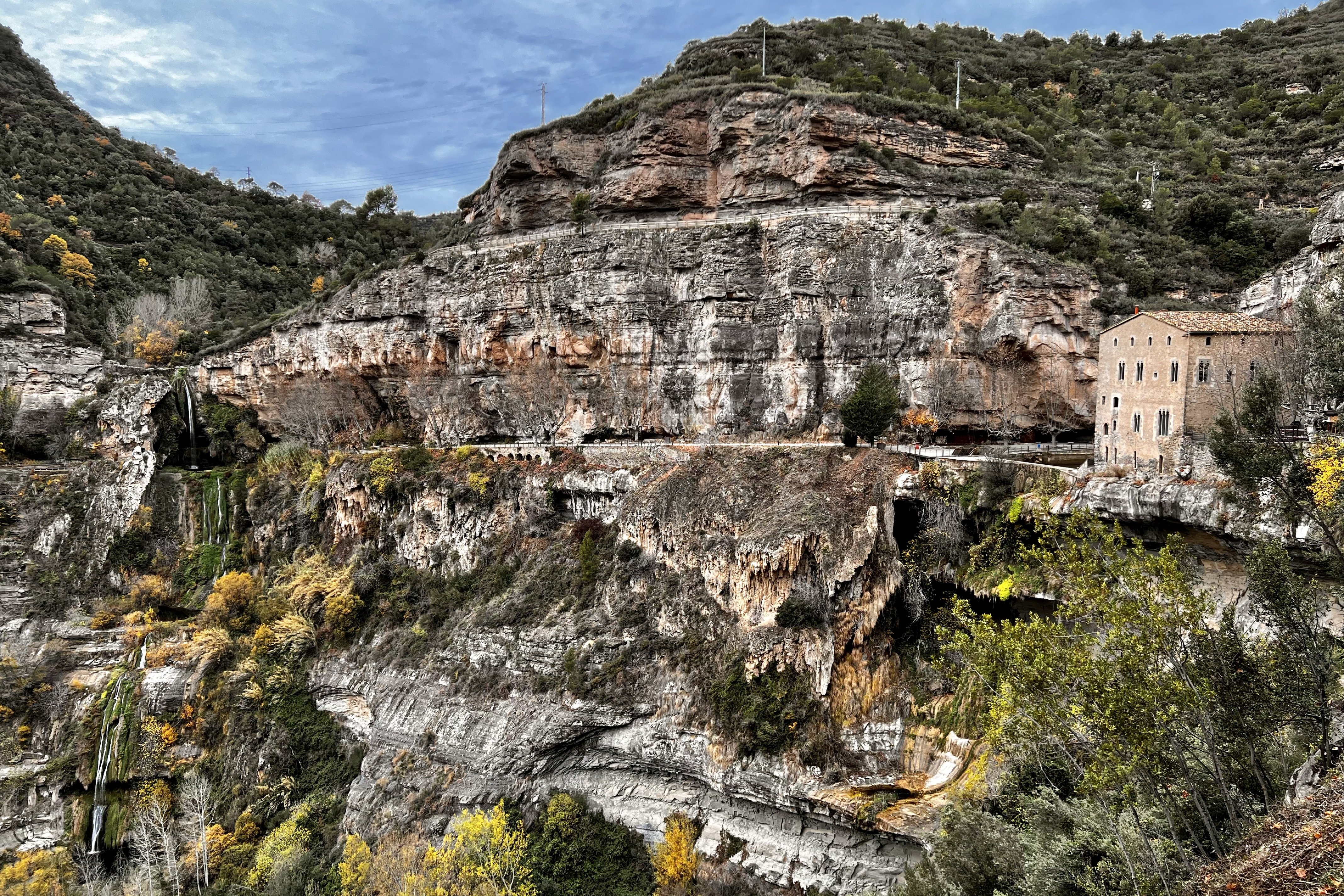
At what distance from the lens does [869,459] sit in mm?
25594

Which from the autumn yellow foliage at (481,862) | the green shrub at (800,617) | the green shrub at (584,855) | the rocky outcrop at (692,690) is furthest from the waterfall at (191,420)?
the green shrub at (800,617)

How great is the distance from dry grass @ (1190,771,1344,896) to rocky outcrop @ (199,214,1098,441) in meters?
22.2

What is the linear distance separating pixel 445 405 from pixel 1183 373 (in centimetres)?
3544

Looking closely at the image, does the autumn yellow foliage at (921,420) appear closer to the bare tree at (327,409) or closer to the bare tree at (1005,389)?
the bare tree at (1005,389)

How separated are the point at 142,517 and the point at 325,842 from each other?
81.2ft

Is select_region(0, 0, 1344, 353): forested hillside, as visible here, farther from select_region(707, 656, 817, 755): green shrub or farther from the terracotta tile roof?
select_region(707, 656, 817, 755): green shrub

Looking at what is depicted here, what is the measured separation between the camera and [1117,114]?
46.7 m

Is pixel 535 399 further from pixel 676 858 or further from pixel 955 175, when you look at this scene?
pixel 955 175

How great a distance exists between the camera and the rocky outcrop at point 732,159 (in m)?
33.6

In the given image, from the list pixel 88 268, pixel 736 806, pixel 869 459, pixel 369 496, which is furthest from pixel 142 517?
pixel 869 459

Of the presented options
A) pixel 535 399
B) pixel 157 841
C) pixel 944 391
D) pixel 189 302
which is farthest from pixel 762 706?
pixel 189 302

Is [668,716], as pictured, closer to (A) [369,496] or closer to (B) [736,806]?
(B) [736,806]

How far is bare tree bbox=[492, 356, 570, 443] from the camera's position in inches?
1363

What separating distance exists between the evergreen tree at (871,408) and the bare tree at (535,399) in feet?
52.4
